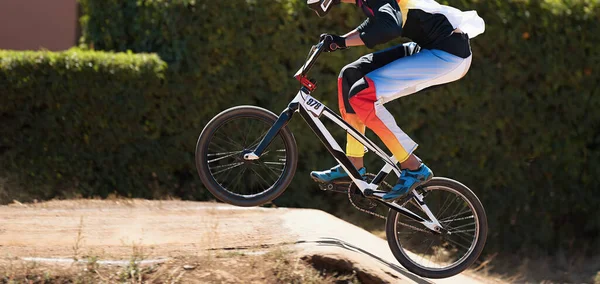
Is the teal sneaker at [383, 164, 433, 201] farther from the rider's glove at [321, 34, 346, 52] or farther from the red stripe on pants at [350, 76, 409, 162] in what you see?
the rider's glove at [321, 34, 346, 52]

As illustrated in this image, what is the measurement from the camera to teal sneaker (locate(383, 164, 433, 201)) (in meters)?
5.20

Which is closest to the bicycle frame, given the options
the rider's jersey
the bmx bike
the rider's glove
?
the bmx bike

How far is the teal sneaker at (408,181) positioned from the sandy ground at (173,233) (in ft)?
1.50

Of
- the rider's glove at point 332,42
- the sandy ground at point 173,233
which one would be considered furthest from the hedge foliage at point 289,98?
the rider's glove at point 332,42

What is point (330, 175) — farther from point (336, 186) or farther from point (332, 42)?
point (332, 42)

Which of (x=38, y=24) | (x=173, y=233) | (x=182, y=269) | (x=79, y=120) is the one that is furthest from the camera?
(x=38, y=24)

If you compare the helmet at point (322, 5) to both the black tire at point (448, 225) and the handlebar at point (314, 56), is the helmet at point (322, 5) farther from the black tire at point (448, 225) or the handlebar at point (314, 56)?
the black tire at point (448, 225)

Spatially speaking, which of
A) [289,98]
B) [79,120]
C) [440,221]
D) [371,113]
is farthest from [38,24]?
[440,221]

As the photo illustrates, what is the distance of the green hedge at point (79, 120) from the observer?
7.86 meters

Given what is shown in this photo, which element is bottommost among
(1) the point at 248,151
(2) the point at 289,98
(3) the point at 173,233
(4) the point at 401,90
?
(3) the point at 173,233

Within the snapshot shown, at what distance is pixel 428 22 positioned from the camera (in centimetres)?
514

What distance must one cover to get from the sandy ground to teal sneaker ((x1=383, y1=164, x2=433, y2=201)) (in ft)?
1.50

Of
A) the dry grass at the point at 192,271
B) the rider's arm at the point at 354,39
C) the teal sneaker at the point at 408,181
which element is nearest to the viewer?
the dry grass at the point at 192,271

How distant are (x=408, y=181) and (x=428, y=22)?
109cm
